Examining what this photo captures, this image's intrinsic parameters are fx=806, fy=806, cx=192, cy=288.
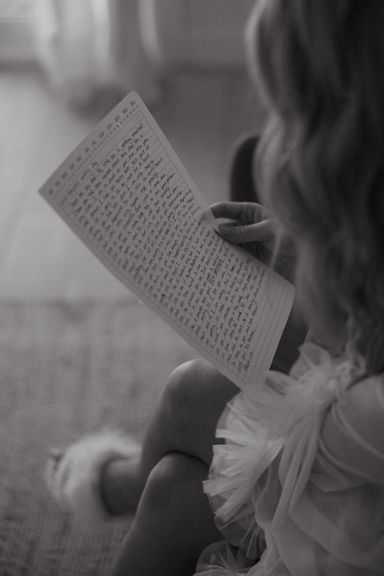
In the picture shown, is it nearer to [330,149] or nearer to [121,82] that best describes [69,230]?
[121,82]

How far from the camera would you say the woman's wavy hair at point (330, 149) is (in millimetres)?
609

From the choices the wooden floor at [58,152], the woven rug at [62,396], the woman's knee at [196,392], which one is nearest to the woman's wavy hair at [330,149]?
the woman's knee at [196,392]

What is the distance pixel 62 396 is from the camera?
1.56 meters

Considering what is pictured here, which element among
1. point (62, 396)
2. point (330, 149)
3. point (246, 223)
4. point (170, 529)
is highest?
point (330, 149)

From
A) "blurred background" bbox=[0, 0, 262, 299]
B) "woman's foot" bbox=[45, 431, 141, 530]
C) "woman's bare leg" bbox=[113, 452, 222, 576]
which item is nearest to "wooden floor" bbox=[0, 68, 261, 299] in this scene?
"blurred background" bbox=[0, 0, 262, 299]

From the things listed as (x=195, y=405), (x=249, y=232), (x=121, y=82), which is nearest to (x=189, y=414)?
(x=195, y=405)

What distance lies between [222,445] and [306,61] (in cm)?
42

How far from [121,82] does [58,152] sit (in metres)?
0.35

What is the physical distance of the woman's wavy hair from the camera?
609mm

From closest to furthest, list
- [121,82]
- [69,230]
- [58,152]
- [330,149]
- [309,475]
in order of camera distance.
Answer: [330,149] < [309,475] < [69,230] < [58,152] < [121,82]

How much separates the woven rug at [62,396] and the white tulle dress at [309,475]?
43cm

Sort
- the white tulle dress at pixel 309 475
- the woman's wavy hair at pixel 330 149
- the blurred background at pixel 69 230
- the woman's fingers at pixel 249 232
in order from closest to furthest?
the woman's wavy hair at pixel 330 149
the white tulle dress at pixel 309 475
the woman's fingers at pixel 249 232
the blurred background at pixel 69 230

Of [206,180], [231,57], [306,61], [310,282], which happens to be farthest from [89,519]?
[231,57]

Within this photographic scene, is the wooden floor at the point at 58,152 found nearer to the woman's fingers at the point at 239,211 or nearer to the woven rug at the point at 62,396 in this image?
the woven rug at the point at 62,396
